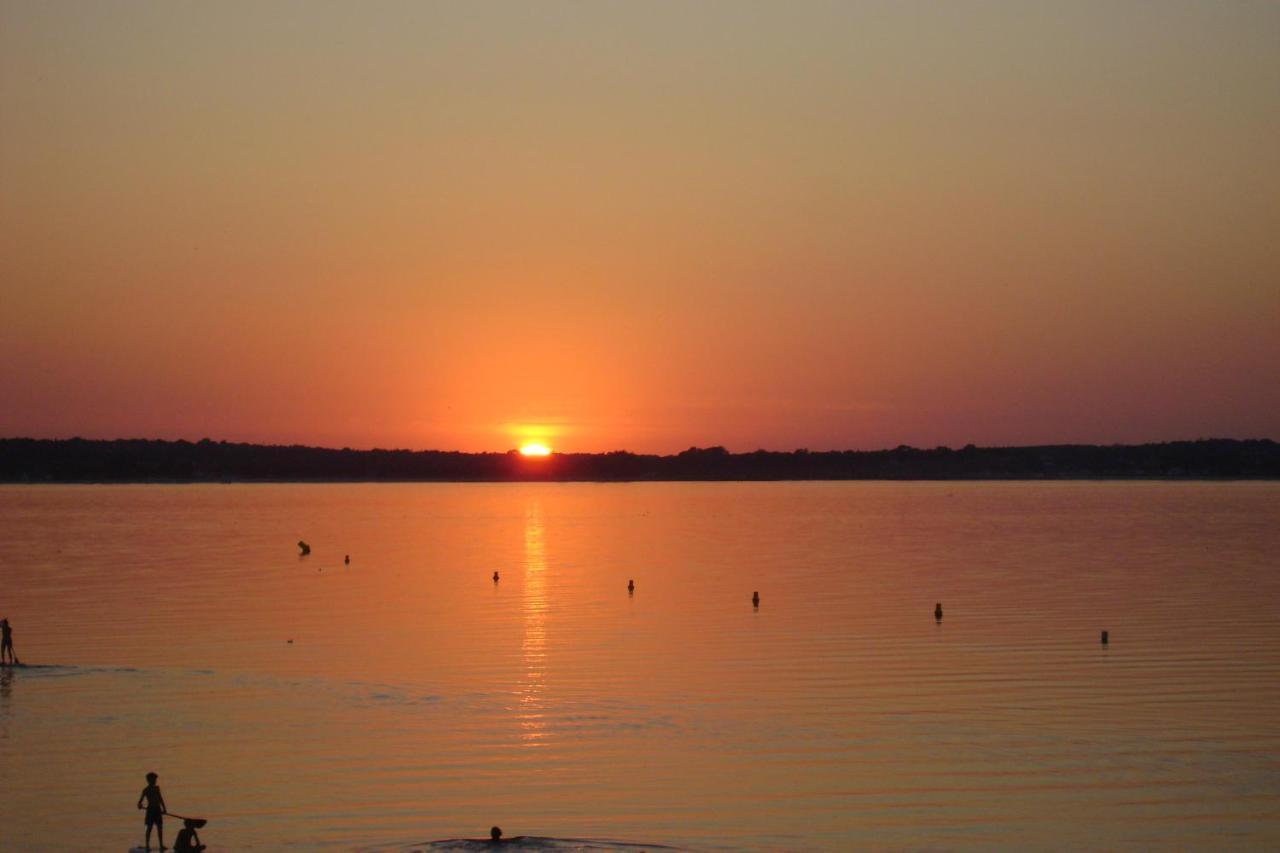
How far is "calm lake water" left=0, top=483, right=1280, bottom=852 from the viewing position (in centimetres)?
2411

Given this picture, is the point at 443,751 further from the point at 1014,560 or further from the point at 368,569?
the point at 1014,560

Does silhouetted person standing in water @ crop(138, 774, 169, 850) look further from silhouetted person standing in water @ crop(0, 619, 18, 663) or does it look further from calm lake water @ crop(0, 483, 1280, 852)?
silhouetted person standing in water @ crop(0, 619, 18, 663)

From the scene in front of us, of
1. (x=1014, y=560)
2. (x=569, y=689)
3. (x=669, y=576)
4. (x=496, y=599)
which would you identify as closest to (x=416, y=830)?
(x=569, y=689)

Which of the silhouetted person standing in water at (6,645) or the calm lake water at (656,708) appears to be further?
the silhouetted person standing in water at (6,645)

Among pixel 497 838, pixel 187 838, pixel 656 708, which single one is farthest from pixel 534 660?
pixel 187 838

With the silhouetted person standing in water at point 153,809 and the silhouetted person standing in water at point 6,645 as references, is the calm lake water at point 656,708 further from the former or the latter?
the silhouetted person standing in water at point 6,645

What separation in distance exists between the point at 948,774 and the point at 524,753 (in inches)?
345

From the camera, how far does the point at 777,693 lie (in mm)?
36219

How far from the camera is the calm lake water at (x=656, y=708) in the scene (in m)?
24.1

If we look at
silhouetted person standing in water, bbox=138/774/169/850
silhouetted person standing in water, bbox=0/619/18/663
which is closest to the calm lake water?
silhouetted person standing in water, bbox=138/774/169/850

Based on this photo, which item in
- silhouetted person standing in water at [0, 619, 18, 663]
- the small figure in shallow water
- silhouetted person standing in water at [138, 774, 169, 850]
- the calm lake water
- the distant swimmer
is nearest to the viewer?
the small figure in shallow water

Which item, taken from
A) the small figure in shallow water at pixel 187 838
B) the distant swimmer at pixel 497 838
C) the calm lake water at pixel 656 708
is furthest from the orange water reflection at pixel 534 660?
the small figure in shallow water at pixel 187 838

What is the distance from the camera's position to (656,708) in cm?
3400

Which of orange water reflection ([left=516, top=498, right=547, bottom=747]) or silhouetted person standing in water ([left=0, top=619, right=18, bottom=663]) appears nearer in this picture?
orange water reflection ([left=516, top=498, right=547, bottom=747])
